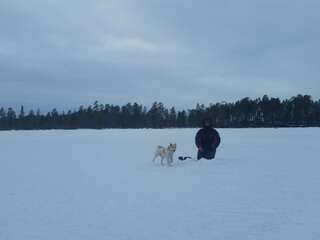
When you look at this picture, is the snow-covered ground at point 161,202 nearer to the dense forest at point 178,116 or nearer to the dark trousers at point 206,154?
the dark trousers at point 206,154

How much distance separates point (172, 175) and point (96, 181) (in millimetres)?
2057

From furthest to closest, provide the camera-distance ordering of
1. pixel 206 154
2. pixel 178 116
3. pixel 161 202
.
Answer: pixel 178 116 < pixel 206 154 < pixel 161 202

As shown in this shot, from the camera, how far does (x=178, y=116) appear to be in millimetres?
89125

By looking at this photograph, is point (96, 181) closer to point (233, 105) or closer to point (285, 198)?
point (285, 198)

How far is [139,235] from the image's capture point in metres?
5.02

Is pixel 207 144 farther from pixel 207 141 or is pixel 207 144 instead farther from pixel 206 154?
pixel 206 154

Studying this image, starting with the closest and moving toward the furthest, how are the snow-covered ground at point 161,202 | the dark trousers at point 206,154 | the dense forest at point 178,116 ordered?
1. the snow-covered ground at point 161,202
2. the dark trousers at point 206,154
3. the dense forest at point 178,116

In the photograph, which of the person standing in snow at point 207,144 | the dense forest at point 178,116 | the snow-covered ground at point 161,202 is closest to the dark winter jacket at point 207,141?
the person standing in snow at point 207,144

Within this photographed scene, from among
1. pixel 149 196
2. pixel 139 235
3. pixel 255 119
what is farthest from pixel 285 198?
pixel 255 119

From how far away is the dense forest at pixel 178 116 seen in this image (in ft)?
265

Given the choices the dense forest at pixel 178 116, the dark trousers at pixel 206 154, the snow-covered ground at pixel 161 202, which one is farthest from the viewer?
the dense forest at pixel 178 116

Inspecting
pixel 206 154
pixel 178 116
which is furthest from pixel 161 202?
pixel 178 116

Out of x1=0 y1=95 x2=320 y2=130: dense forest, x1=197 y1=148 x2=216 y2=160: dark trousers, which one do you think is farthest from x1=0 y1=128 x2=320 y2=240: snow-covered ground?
x1=0 y1=95 x2=320 y2=130: dense forest

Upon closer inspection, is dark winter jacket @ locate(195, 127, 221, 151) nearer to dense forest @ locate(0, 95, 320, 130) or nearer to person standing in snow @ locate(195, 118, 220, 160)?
person standing in snow @ locate(195, 118, 220, 160)
